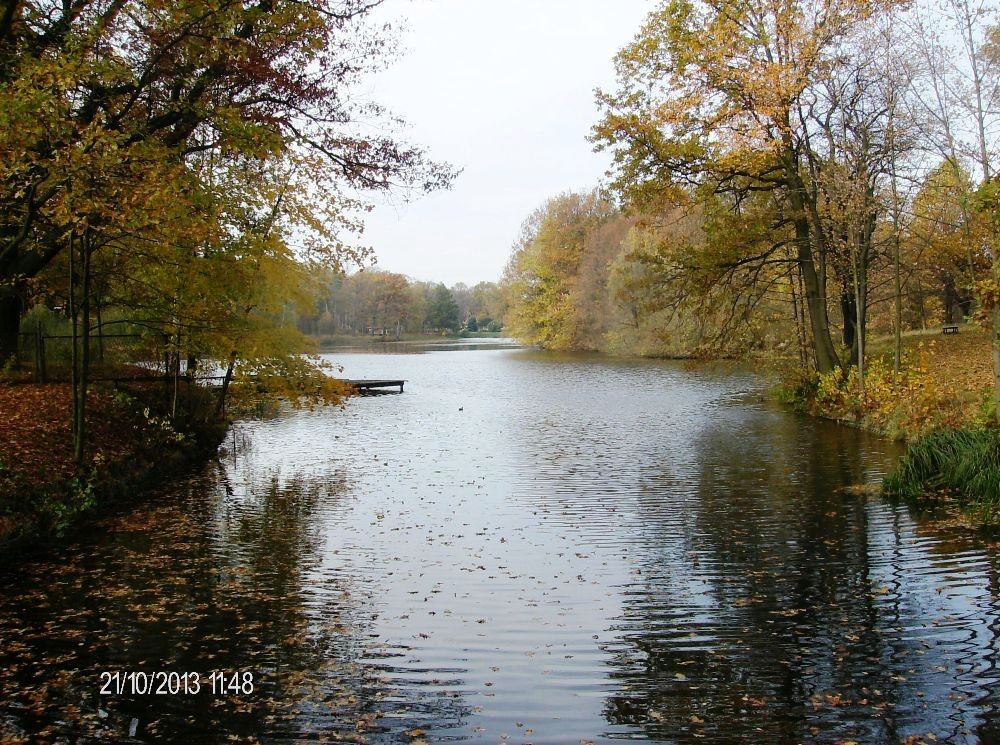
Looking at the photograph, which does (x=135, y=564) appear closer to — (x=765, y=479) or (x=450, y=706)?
(x=450, y=706)

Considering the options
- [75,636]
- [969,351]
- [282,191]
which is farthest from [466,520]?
[969,351]

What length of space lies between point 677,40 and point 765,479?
11.6 metres

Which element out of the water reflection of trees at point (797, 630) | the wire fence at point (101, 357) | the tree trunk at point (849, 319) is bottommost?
the water reflection of trees at point (797, 630)

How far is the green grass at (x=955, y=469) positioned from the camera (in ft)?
33.1

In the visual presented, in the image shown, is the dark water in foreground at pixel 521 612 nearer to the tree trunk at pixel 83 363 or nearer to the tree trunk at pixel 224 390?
the tree trunk at pixel 83 363

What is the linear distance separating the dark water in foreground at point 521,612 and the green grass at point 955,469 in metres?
0.81

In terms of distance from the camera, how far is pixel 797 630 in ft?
20.4

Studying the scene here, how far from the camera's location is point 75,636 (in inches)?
250

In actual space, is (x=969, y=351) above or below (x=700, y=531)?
above

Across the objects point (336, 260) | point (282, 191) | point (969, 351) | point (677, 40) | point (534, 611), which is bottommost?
point (534, 611)

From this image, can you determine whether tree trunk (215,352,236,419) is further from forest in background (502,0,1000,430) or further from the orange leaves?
forest in background (502,0,1000,430)

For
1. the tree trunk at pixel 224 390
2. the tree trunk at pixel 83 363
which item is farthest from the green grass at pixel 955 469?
the tree trunk at pixel 224 390

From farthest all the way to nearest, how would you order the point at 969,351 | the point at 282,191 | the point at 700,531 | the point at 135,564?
1. the point at 969,351
2. the point at 282,191
3. the point at 700,531
4. the point at 135,564

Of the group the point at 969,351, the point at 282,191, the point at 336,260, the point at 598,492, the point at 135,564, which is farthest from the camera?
the point at 969,351
